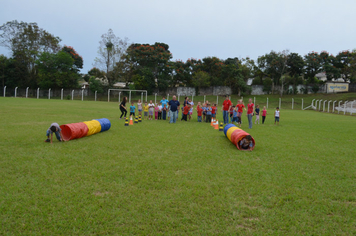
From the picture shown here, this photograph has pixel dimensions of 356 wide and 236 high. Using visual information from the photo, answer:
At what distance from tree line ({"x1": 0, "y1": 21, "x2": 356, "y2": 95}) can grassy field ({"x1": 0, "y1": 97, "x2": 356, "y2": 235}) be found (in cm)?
4429

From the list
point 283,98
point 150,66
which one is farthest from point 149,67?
point 283,98

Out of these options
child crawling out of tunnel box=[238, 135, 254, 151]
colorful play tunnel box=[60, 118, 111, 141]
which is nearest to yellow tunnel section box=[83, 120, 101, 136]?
colorful play tunnel box=[60, 118, 111, 141]

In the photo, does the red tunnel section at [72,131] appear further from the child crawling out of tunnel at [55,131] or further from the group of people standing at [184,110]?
the group of people standing at [184,110]

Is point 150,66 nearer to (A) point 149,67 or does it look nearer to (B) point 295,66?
(A) point 149,67

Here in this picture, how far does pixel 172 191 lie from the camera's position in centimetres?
465

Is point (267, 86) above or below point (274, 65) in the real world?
below

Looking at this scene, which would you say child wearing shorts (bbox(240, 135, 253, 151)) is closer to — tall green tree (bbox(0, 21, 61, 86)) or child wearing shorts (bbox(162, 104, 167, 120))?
child wearing shorts (bbox(162, 104, 167, 120))

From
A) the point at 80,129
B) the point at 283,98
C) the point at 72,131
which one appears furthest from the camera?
the point at 283,98

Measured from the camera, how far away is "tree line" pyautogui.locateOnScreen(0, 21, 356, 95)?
49375 mm

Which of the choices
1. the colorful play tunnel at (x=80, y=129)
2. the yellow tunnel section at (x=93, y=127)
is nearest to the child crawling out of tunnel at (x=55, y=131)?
the colorful play tunnel at (x=80, y=129)

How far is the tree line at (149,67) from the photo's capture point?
1944 inches

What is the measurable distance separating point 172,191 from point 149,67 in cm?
4972

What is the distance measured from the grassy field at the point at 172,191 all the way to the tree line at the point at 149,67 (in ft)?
145

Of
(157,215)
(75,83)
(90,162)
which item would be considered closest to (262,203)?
(157,215)
